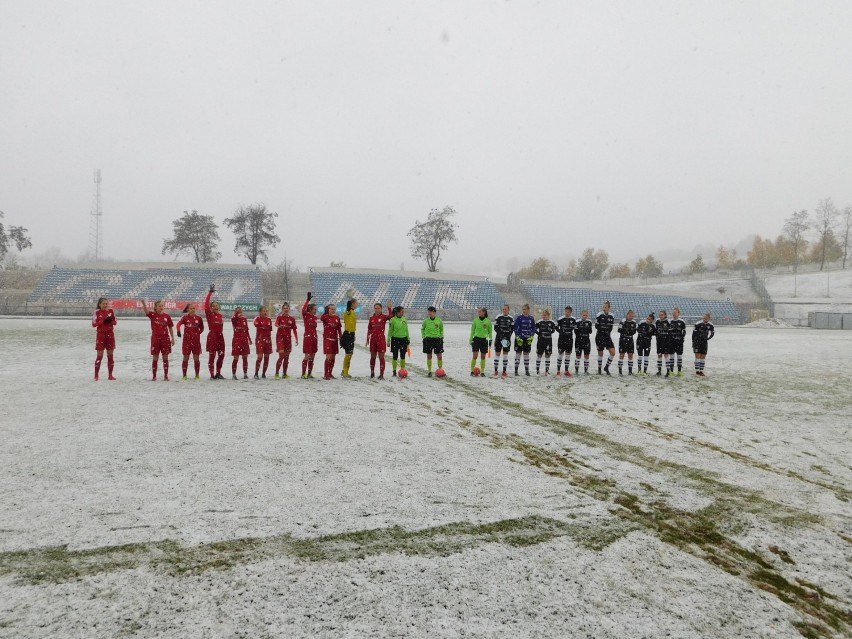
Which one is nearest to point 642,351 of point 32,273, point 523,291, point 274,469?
point 274,469

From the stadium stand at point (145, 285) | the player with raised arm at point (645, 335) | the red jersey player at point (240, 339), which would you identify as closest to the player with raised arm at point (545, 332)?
the player with raised arm at point (645, 335)

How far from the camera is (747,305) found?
1811 inches

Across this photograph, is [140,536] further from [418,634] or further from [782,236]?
[782,236]

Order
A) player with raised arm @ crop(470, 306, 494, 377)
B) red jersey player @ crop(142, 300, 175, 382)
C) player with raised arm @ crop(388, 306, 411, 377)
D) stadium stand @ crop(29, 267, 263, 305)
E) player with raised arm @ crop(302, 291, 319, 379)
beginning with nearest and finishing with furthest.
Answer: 1. red jersey player @ crop(142, 300, 175, 382)
2. player with raised arm @ crop(302, 291, 319, 379)
3. player with raised arm @ crop(388, 306, 411, 377)
4. player with raised arm @ crop(470, 306, 494, 377)
5. stadium stand @ crop(29, 267, 263, 305)

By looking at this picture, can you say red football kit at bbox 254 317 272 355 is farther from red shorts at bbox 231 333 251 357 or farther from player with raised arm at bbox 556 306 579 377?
player with raised arm at bbox 556 306 579 377

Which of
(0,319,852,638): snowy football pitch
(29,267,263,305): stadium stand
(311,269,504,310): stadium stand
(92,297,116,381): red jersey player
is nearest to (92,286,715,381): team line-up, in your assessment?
(92,297,116,381): red jersey player

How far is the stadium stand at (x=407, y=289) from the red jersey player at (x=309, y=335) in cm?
3404

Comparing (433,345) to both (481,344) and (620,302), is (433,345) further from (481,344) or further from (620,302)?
(620,302)

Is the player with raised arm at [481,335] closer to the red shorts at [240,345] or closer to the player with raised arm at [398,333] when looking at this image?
the player with raised arm at [398,333]

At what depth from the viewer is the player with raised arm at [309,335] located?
10.6m

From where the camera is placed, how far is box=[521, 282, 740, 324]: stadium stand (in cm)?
4568

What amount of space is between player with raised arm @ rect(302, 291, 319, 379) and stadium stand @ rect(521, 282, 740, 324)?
36809 mm

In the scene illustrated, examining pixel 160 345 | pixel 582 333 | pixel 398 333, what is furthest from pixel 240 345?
pixel 582 333

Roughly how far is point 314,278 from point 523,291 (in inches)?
869
